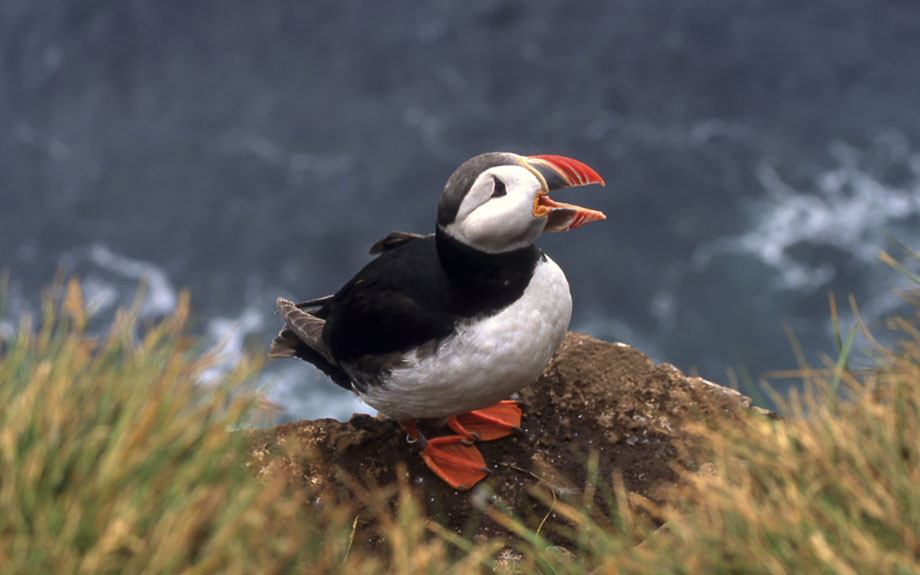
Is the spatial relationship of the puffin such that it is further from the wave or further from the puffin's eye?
the wave

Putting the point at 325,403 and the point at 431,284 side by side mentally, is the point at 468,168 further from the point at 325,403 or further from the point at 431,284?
the point at 325,403

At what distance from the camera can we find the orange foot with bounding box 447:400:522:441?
553cm

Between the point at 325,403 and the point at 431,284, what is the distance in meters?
13.2

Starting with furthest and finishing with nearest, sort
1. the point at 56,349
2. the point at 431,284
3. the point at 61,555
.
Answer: the point at 431,284 → the point at 56,349 → the point at 61,555

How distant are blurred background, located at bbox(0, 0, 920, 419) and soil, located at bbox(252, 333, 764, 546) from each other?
11762 millimetres

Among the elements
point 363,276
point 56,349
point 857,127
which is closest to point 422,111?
point 857,127

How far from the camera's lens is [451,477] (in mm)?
5270

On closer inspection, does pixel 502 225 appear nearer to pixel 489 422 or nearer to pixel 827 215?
pixel 489 422

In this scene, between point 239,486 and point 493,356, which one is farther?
point 493,356

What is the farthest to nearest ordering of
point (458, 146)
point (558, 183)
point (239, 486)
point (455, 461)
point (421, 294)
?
point (458, 146)
point (455, 461)
point (421, 294)
point (558, 183)
point (239, 486)

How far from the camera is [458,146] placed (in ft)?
69.0

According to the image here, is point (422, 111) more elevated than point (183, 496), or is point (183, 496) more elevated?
point (183, 496)

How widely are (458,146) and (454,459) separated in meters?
16.2

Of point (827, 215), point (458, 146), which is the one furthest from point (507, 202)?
point (827, 215)
